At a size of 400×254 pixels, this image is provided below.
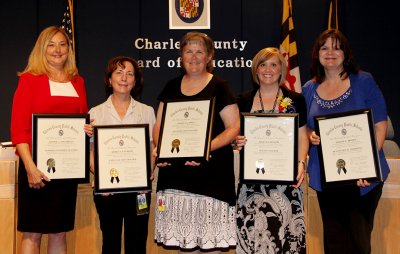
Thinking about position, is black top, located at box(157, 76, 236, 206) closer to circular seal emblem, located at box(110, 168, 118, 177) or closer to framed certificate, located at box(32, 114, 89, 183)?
circular seal emblem, located at box(110, 168, 118, 177)

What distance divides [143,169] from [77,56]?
4175 millimetres

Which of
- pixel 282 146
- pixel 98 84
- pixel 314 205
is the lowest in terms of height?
pixel 314 205

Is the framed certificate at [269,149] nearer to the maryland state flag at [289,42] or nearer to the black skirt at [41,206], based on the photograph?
the black skirt at [41,206]

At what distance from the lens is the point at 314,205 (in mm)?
3619

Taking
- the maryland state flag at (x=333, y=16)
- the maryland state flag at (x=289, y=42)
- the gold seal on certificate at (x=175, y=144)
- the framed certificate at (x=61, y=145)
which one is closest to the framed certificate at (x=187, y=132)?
the gold seal on certificate at (x=175, y=144)

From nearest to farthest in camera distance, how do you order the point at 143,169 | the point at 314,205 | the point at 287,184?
1. the point at 287,184
2. the point at 143,169
3. the point at 314,205

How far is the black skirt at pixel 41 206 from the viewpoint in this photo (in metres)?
3.17

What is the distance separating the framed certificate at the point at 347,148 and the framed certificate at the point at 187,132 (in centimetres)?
66

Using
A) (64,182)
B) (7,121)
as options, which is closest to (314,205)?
(64,182)

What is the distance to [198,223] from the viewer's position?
3.02 metres

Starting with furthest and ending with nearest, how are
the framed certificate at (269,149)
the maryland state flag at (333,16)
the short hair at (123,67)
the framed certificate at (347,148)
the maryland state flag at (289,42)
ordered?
1. the maryland state flag at (333,16)
2. the maryland state flag at (289,42)
3. the short hair at (123,67)
4. the framed certificate at (269,149)
5. the framed certificate at (347,148)

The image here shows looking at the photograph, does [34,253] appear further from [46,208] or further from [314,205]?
[314,205]

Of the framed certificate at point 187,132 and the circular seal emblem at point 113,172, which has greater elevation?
the framed certificate at point 187,132


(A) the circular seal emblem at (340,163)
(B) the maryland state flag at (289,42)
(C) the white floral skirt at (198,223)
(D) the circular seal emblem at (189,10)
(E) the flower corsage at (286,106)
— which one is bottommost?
(C) the white floral skirt at (198,223)
